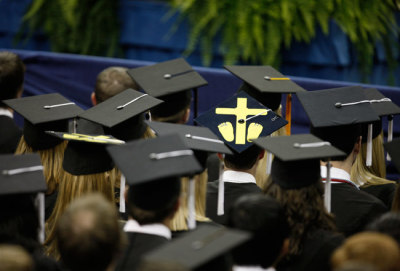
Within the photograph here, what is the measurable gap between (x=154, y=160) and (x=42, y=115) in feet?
4.55

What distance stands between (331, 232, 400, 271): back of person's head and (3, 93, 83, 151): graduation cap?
7.37 ft

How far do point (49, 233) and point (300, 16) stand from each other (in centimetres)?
421

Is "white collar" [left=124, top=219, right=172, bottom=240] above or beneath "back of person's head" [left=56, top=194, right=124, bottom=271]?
beneath

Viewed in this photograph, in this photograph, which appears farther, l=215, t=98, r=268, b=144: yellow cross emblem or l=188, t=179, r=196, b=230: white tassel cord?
l=215, t=98, r=268, b=144: yellow cross emblem

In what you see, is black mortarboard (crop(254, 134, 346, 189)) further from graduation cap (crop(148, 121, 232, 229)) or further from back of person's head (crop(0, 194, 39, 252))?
back of person's head (crop(0, 194, 39, 252))

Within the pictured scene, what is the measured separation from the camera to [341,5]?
21.0 feet

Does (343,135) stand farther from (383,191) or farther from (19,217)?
(19,217)

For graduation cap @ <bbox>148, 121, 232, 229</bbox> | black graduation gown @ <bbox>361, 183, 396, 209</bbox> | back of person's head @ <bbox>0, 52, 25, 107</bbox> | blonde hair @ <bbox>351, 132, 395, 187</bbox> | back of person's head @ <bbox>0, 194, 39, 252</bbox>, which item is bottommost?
black graduation gown @ <bbox>361, 183, 396, 209</bbox>

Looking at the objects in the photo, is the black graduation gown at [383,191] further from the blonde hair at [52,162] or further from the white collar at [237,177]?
the blonde hair at [52,162]

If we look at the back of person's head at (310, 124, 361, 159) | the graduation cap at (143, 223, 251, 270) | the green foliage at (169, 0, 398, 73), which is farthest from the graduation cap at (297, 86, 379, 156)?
the green foliage at (169, 0, 398, 73)

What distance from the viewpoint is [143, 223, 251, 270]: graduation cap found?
2084 millimetres

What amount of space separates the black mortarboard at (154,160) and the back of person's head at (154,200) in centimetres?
4

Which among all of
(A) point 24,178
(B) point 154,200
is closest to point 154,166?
(B) point 154,200

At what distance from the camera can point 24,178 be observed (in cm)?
282
